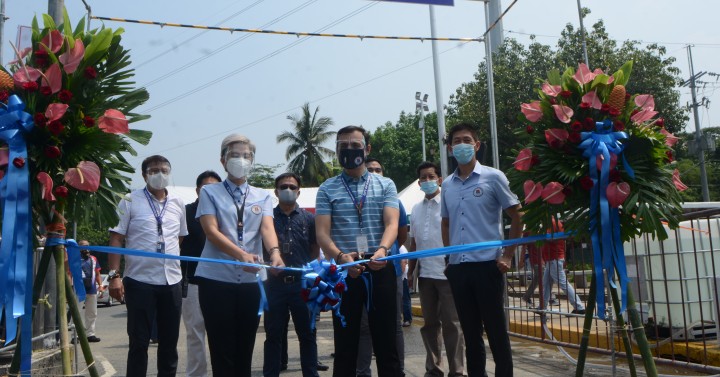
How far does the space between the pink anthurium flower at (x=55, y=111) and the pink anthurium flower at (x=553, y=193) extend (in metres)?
2.77

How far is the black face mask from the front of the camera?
521 centimetres

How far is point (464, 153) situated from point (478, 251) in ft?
2.57

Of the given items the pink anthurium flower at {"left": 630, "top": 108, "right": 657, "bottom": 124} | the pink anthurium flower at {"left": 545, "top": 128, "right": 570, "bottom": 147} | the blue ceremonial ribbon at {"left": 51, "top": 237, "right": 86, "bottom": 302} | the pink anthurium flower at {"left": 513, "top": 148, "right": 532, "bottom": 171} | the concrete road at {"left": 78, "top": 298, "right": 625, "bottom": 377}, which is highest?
the pink anthurium flower at {"left": 630, "top": 108, "right": 657, "bottom": 124}

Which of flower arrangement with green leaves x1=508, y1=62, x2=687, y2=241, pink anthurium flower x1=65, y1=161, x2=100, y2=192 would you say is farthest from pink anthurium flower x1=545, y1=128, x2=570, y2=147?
pink anthurium flower x1=65, y1=161, x2=100, y2=192

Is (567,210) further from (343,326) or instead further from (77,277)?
(77,277)

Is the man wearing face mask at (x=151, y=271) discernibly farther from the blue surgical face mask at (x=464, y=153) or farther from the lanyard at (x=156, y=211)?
the blue surgical face mask at (x=464, y=153)

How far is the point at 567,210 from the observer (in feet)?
14.8

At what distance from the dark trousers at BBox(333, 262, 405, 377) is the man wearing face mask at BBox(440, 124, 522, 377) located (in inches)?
25.6

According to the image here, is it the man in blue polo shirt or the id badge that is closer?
the man in blue polo shirt

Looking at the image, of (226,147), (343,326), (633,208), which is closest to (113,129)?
(226,147)

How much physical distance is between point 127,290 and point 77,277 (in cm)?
152

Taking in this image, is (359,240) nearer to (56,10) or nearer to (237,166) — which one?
(237,166)

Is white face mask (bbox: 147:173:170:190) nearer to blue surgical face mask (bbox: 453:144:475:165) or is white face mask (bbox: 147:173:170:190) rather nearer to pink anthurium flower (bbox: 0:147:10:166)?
pink anthurium flower (bbox: 0:147:10:166)

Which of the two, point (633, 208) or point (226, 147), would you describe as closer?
point (633, 208)
